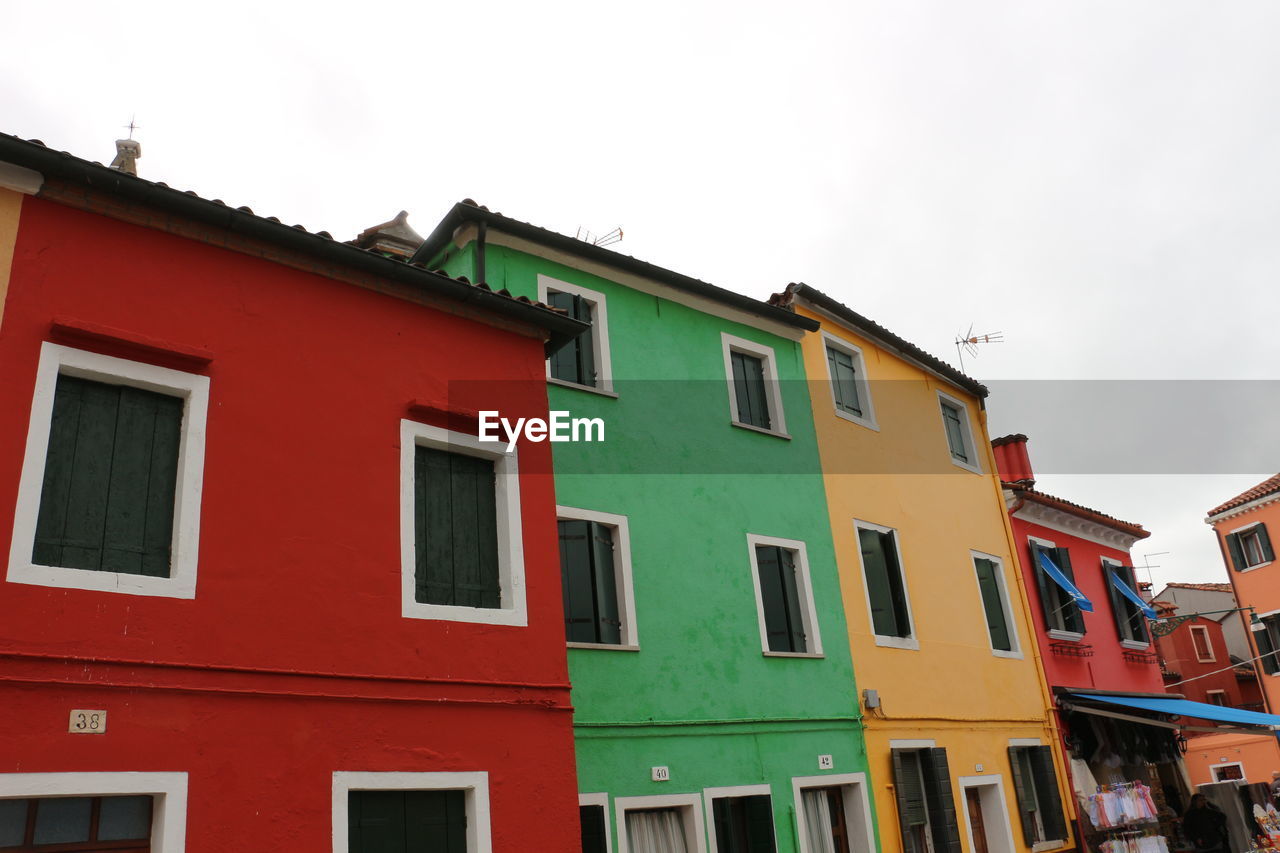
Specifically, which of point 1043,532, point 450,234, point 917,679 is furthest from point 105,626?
point 1043,532

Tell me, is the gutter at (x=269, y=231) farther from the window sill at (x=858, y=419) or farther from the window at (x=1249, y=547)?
the window at (x=1249, y=547)

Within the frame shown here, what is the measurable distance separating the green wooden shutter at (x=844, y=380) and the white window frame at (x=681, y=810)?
7.01 meters

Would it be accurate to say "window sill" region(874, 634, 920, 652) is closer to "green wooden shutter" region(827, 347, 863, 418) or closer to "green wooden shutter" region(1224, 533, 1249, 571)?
"green wooden shutter" region(827, 347, 863, 418)

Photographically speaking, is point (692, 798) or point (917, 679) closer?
point (692, 798)

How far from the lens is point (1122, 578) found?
22.0m

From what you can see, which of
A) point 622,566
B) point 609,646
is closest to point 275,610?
point 609,646

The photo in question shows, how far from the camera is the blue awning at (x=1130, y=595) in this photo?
69.3ft

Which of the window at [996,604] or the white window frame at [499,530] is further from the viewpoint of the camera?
the window at [996,604]

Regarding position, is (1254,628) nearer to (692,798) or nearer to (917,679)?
(917,679)

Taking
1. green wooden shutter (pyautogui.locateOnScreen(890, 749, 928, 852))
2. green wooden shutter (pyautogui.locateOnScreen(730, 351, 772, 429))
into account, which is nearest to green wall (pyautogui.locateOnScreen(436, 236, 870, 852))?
green wooden shutter (pyautogui.locateOnScreen(730, 351, 772, 429))

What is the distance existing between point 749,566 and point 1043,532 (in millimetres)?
9380

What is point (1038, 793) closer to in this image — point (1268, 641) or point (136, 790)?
point (136, 790)

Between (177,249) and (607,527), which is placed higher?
(177,249)

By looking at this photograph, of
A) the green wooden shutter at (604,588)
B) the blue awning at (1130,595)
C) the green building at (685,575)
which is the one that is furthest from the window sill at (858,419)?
the blue awning at (1130,595)
